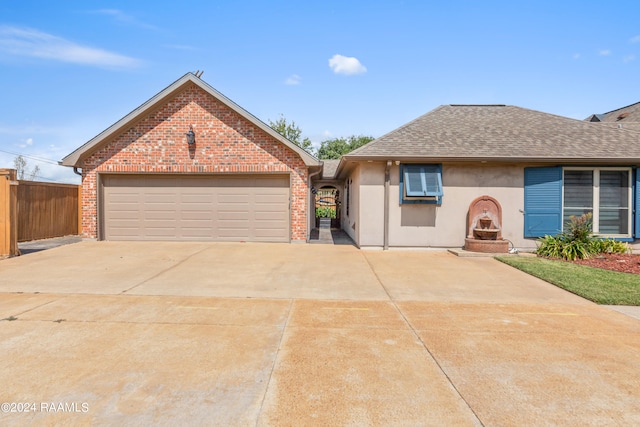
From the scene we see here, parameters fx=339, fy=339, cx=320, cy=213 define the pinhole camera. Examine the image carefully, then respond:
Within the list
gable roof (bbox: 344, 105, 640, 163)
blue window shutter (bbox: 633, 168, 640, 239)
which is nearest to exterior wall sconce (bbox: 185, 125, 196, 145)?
gable roof (bbox: 344, 105, 640, 163)

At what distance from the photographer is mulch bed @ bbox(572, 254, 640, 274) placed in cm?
745

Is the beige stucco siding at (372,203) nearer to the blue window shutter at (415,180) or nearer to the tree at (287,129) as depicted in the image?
the blue window shutter at (415,180)

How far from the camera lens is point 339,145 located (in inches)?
1823

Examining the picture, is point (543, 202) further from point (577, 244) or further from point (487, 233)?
point (487, 233)

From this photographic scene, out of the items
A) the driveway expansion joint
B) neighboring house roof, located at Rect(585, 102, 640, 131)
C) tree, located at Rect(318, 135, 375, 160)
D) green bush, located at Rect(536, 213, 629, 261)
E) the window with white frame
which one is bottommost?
the driveway expansion joint

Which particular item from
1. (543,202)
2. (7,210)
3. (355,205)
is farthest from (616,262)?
(7,210)

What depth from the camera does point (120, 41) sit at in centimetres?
1030

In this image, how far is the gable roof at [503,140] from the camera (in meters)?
9.40

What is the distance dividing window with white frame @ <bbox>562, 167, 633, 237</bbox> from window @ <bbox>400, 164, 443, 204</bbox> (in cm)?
368

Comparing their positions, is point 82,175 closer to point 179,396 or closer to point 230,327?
point 230,327

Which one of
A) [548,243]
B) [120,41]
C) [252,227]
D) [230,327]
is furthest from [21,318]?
[548,243]

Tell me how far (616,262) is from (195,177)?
11811mm

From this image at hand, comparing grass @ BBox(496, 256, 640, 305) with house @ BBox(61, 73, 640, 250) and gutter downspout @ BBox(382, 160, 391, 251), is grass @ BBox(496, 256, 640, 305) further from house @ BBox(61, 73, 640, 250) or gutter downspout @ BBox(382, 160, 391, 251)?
gutter downspout @ BBox(382, 160, 391, 251)

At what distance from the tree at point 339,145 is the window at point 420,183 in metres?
35.4
